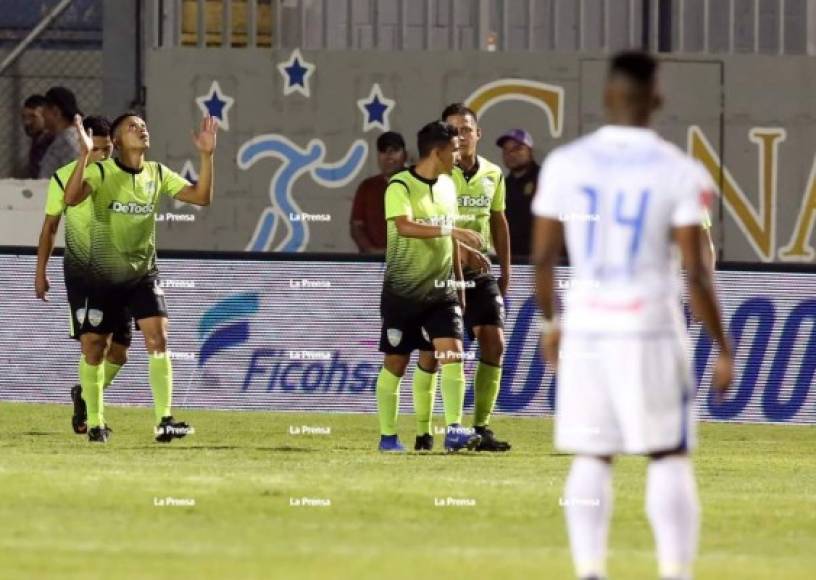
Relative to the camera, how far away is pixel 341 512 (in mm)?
11023

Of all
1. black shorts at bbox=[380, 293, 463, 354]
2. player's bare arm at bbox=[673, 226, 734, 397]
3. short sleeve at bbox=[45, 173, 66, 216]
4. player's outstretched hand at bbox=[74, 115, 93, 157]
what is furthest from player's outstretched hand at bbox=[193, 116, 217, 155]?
player's bare arm at bbox=[673, 226, 734, 397]

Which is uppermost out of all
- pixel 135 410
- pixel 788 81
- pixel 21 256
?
pixel 788 81

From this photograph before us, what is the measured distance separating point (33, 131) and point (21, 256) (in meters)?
1.82

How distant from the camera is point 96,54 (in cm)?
2109

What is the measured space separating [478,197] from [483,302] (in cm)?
68

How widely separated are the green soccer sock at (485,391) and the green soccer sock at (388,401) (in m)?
0.57

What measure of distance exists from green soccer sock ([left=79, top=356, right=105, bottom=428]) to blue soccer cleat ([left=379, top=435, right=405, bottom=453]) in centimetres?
185

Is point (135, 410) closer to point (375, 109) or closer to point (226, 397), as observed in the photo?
point (226, 397)

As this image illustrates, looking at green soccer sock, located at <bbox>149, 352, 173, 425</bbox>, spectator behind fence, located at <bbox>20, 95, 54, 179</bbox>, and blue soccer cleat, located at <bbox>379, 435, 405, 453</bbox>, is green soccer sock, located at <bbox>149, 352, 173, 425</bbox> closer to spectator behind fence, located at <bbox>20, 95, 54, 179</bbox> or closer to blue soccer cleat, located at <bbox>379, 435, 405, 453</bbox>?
blue soccer cleat, located at <bbox>379, 435, 405, 453</bbox>

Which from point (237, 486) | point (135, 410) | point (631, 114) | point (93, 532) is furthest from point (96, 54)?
point (631, 114)

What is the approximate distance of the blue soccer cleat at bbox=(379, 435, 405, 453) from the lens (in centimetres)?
1516
